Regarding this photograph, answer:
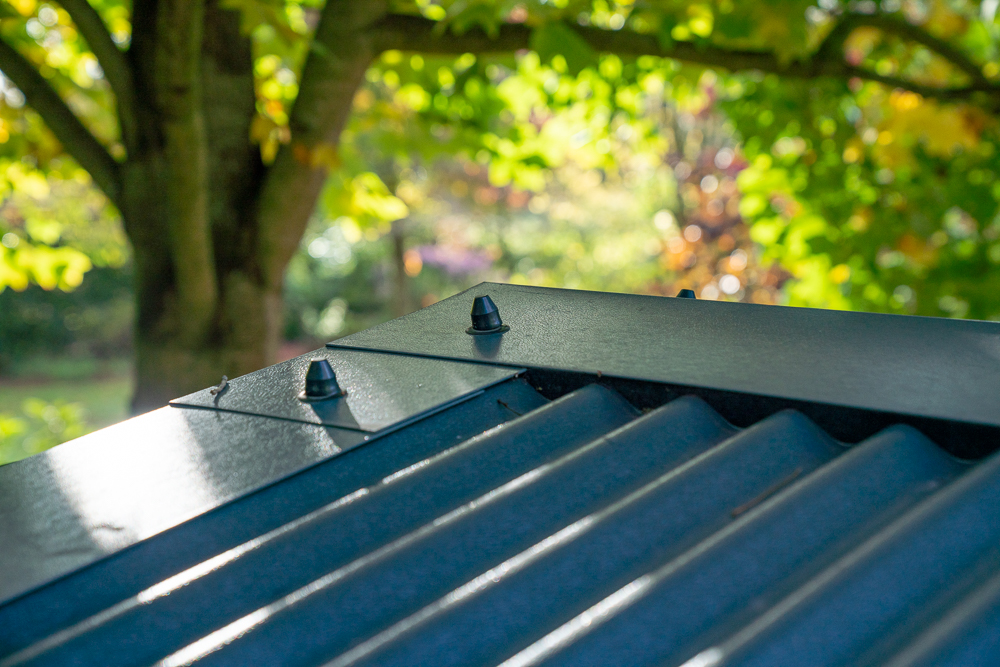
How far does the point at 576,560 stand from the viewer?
101 cm

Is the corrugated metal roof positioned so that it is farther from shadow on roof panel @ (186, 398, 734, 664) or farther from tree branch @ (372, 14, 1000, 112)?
tree branch @ (372, 14, 1000, 112)

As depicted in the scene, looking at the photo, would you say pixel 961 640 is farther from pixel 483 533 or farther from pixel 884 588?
pixel 483 533

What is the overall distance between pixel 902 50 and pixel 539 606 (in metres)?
5.94

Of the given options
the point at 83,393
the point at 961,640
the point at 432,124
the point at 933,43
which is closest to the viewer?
the point at 961,640

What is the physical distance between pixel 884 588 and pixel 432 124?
4.35m

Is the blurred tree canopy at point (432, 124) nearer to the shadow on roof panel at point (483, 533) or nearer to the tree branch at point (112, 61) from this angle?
the tree branch at point (112, 61)

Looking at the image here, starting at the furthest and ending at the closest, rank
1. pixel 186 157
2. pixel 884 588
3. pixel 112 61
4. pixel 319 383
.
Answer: pixel 112 61
pixel 186 157
pixel 319 383
pixel 884 588

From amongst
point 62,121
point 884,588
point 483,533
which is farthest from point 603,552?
point 62,121

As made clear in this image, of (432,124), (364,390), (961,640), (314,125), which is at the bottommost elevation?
(961,640)

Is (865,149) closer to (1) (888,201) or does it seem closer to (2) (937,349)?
(1) (888,201)

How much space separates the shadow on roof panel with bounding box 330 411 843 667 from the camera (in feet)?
2.93

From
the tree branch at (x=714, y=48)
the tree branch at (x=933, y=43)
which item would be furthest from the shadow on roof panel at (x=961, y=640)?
the tree branch at (x=933, y=43)

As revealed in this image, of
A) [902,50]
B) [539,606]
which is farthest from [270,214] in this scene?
[902,50]

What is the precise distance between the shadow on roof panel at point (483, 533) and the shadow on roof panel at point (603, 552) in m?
0.05
